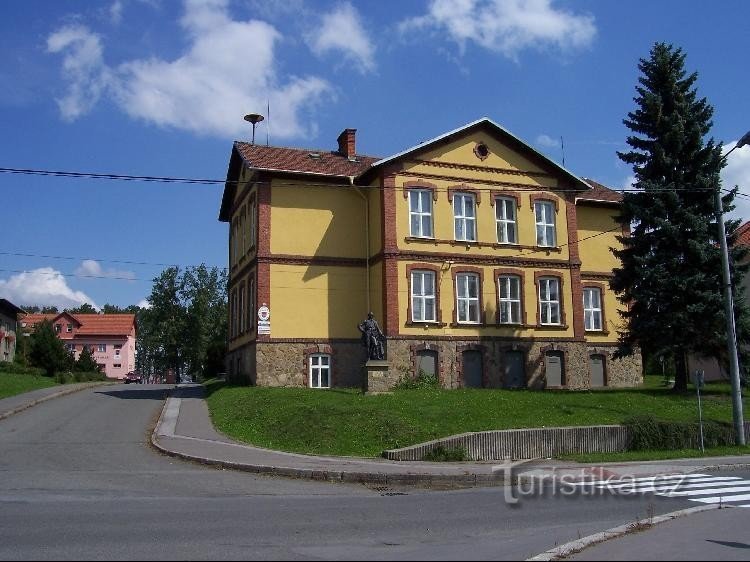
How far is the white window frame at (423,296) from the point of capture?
31688mm

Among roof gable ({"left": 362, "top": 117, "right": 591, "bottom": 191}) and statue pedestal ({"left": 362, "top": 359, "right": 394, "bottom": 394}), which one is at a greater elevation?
roof gable ({"left": 362, "top": 117, "right": 591, "bottom": 191})

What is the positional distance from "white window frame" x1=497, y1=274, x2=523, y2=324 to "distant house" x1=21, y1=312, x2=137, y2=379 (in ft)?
243

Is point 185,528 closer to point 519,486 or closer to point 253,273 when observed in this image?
point 519,486

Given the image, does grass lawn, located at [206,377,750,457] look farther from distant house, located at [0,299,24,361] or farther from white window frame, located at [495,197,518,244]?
distant house, located at [0,299,24,361]

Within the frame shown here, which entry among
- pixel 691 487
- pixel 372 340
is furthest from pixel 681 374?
pixel 691 487

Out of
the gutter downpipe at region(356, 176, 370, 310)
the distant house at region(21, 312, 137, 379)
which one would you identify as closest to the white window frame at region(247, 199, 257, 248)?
the gutter downpipe at region(356, 176, 370, 310)

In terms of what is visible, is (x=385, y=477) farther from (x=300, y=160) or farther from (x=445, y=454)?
(x=300, y=160)

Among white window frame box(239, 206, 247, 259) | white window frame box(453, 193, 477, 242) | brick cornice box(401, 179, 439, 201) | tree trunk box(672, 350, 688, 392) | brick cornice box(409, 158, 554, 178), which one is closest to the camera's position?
tree trunk box(672, 350, 688, 392)

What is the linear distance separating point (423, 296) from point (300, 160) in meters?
8.50

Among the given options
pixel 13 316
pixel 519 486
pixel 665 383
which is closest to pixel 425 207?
pixel 665 383

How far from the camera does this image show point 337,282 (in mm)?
33281

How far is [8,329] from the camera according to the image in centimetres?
6112

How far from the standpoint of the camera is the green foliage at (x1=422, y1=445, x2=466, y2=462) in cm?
1820

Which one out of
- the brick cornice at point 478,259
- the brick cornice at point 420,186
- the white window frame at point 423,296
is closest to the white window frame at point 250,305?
the brick cornice at point 478,259
